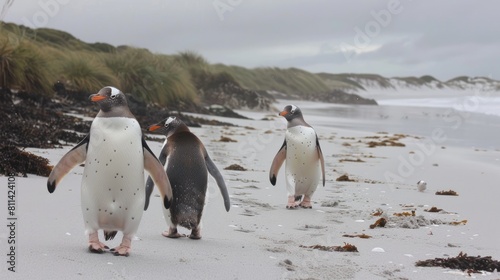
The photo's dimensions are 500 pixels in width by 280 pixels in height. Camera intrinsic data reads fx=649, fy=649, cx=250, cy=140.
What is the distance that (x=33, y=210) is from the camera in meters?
3.96

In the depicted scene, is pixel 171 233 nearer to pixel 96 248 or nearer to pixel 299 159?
pixel 96 248

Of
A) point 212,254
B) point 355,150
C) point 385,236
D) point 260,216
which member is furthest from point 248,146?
point 212,254

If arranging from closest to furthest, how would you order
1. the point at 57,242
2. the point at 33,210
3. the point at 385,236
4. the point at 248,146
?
1. the point at 57,242
2. the point at 33,210
3. the point at 385,236
4. the point at 248,146

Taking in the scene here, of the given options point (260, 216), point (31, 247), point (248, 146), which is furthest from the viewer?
point (248, 146)

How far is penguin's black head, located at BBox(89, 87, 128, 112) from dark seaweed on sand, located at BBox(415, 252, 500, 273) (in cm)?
183

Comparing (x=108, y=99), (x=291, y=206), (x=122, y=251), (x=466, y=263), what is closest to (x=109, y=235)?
(x=122, y=251)

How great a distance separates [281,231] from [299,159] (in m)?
1.53

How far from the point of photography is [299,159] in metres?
5.88

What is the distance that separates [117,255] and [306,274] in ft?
3.05

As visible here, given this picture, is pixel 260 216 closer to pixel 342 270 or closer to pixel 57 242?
pixel 342 270

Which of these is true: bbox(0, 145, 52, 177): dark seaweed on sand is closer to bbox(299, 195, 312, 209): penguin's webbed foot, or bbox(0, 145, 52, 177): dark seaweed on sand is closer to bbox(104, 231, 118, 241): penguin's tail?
bbox(104, 231, 118, 241): penguin's tail

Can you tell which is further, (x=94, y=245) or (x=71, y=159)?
(x=71, y=159)

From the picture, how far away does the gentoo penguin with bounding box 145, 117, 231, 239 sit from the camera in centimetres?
395

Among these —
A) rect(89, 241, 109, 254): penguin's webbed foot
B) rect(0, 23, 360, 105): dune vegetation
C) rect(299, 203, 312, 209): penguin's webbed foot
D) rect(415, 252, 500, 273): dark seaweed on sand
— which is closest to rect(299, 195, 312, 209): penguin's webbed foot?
rect(299, 203, 312, 209): penguin's webbed foot
